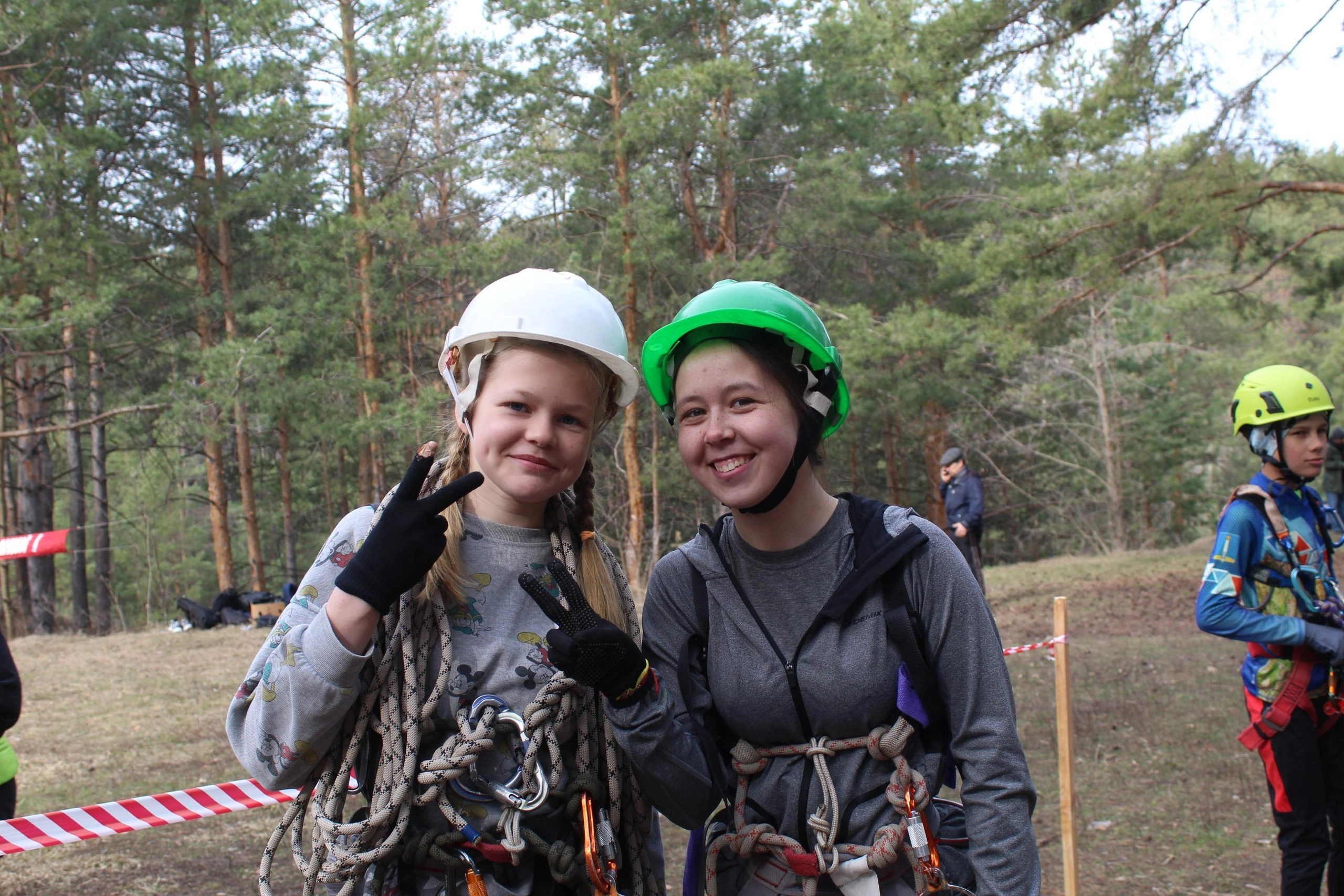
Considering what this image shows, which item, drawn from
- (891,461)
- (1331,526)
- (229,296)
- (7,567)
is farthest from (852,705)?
(891,461)

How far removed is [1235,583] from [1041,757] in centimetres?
336

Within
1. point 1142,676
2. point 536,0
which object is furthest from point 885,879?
point 536,0

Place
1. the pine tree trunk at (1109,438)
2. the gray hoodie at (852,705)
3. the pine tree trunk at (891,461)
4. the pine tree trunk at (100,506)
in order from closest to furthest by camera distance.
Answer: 1. the gray hoodie at (852,705)
2. the pine tree trunk at (100,506)
3. the pine tree trunk at (1109,438)
4. the pine tree trunk at (891,461)

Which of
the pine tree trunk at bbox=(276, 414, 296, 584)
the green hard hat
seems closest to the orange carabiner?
the green hard hat

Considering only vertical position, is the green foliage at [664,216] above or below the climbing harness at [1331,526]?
above

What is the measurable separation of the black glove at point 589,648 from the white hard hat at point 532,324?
435 millimetres

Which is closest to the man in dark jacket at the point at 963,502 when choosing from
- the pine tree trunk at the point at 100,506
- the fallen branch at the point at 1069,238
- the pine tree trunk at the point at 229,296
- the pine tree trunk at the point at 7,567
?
the fallen branch at the point at 1069,238

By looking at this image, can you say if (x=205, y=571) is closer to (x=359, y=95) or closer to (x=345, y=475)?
(x=345, y=475)

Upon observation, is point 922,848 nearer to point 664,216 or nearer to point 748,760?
point 748,760

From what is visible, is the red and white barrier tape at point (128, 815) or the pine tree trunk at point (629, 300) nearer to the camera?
the red and white barrier tape at point (128, 815)

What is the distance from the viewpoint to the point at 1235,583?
3510 mm

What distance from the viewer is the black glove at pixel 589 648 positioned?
65.2 inches

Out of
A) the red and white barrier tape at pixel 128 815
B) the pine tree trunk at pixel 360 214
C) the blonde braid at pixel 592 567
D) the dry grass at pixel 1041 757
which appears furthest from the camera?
the pine tree trunk at pixel 360 214

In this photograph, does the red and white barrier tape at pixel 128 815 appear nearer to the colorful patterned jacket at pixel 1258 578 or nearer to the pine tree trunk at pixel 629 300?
the colorful patterned jacket at pixel 1258 578
